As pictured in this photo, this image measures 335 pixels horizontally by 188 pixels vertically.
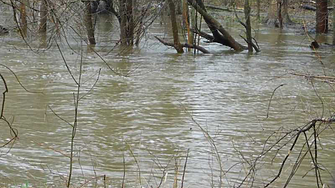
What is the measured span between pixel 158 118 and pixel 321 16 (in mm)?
18371

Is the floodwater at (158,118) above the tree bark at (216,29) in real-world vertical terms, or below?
below

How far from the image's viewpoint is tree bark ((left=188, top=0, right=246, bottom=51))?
64.8 feet

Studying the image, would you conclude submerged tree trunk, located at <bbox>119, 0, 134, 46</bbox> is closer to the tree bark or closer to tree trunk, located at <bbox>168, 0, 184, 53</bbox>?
tree trunk, located at <bbox>168, 0, 184, 53</bbox>

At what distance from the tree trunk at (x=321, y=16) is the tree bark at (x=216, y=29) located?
18.8ft

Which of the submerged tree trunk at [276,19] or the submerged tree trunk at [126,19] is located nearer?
the submerged tree trunk at [126,19]

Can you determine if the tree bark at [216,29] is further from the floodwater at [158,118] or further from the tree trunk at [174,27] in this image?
the floodwater at [158,118]

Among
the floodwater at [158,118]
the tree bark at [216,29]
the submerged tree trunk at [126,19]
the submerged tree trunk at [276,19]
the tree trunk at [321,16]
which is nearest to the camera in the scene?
the floodwater at [158,118]

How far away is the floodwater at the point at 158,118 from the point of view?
23.2 feet

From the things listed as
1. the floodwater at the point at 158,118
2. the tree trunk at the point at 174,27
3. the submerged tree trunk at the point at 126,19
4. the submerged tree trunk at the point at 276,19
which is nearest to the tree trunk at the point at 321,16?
the submerged tree trunk at the point at 276,19

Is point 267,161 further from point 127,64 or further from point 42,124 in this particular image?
point 127,64

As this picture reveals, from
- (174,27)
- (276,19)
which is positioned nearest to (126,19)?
(174,27)

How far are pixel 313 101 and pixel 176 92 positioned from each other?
2969mm

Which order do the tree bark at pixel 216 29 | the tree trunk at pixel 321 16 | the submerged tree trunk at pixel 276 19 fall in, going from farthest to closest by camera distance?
the submerged tree trunk at pixel 276 19 < the tree trunk at pixel 321 16 < the tree bark at pixel 216 29

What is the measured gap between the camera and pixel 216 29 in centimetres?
2042
